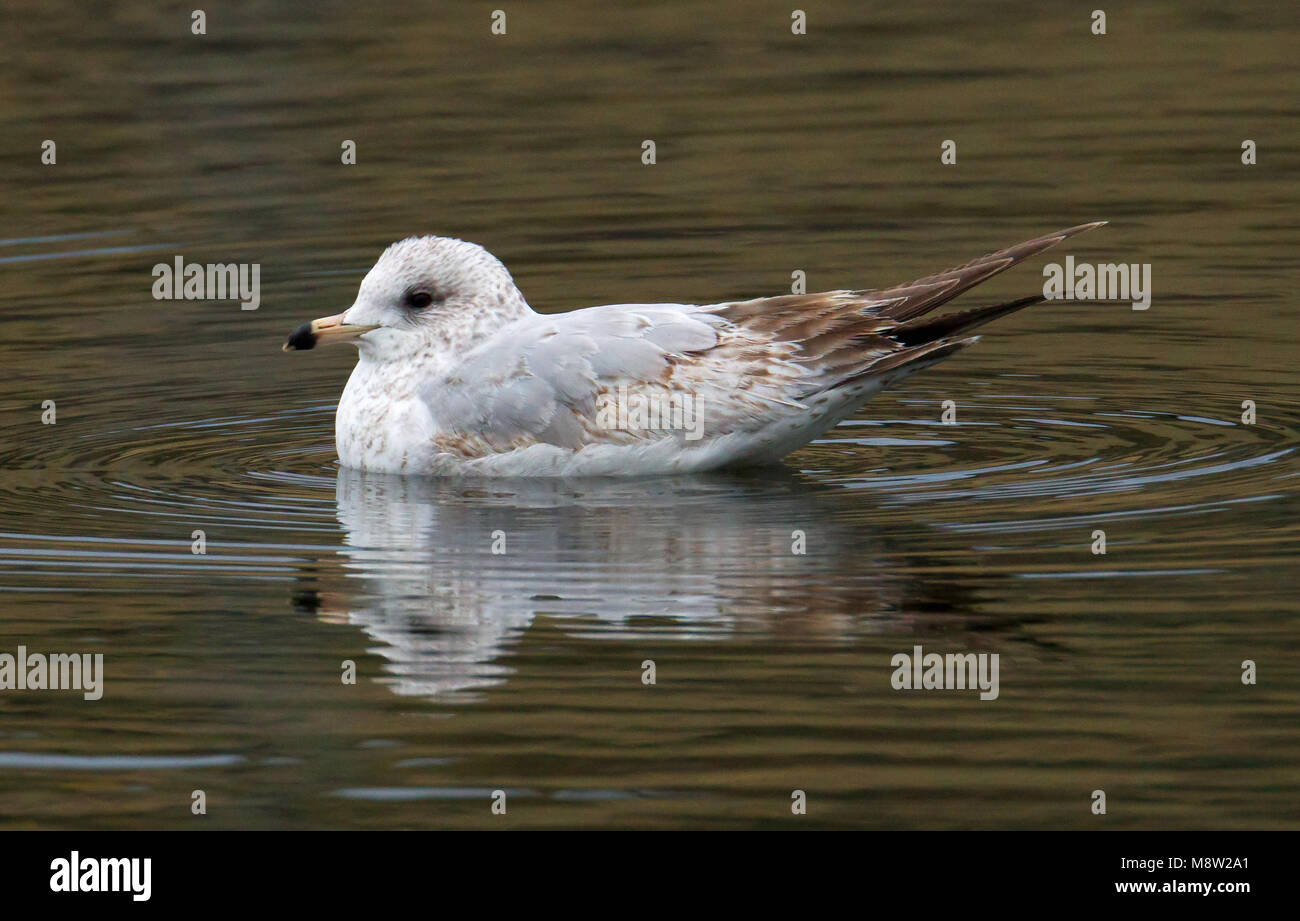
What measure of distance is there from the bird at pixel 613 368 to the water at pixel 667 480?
180mm

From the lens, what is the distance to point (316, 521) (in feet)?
33.6

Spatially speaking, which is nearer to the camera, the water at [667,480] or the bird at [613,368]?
the water at [667,480]

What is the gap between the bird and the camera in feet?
34.7

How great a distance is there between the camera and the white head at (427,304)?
1104 centimetres

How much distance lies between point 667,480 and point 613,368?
579 mm

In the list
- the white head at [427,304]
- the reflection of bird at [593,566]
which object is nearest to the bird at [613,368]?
the white head at [427,304]

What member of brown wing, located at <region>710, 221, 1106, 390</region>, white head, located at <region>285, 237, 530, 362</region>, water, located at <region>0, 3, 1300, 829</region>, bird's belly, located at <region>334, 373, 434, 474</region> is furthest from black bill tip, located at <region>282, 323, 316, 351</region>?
brown wing, located at <region>710, 221, 1106, 390</region>

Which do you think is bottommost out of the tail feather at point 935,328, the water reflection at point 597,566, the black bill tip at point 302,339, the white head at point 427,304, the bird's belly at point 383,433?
the water reflection at point 597,566

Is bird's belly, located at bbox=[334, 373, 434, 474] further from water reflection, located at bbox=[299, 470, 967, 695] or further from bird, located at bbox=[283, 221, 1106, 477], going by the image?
water reflection, located at bbox=[299, 470, 967, 695]

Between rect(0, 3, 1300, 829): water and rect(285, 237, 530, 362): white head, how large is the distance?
2.14 feet

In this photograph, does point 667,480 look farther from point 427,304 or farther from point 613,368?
point 427,304

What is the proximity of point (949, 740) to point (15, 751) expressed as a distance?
291 cm

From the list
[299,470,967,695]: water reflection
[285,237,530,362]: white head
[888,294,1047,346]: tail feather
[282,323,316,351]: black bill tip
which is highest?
[285,237,530,362]: white head

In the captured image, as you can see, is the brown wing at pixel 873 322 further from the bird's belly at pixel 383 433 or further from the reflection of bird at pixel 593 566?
the bird's belly at pixel 383 433
